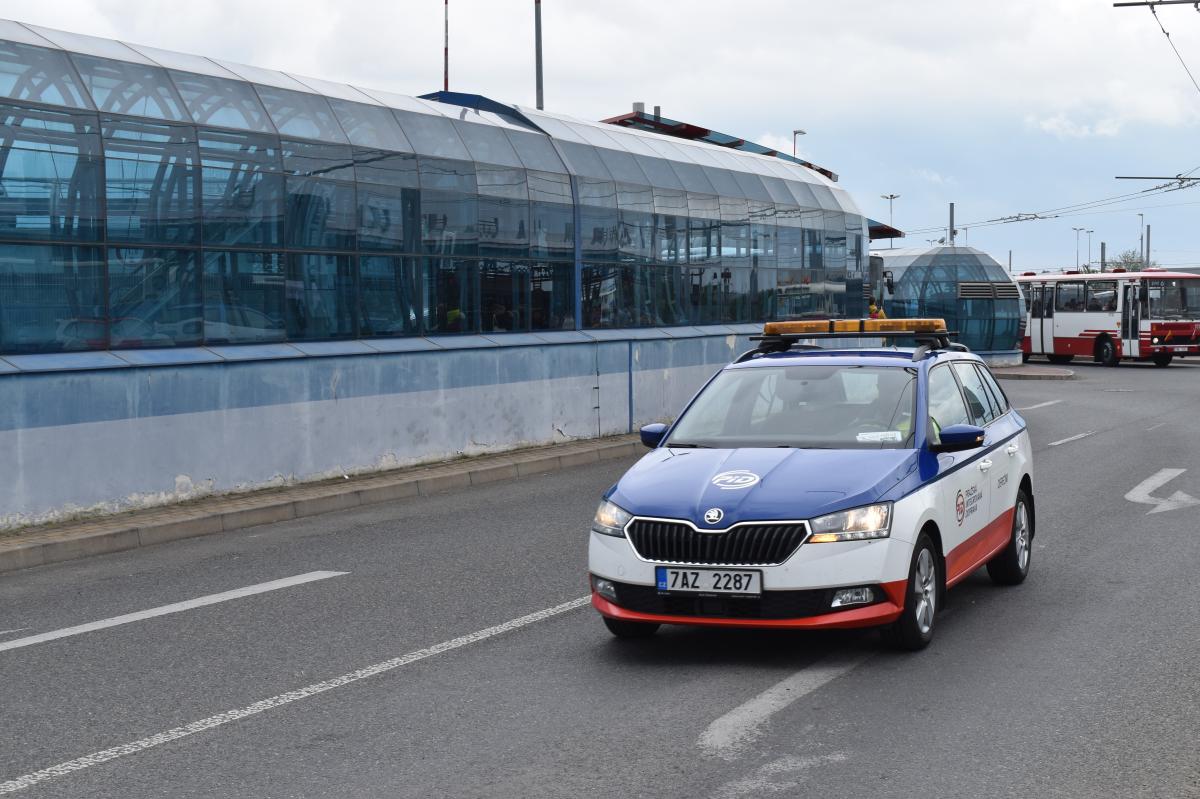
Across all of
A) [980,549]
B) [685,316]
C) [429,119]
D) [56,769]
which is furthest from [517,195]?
[56,769]

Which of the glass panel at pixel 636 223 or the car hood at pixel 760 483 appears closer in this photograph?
the car hood at pixel 760 483

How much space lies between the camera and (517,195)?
18828mm

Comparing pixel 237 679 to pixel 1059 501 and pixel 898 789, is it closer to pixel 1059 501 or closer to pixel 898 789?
pixel 898 789

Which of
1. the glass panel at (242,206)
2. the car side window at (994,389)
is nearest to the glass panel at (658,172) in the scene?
the glass panel at (242,206)

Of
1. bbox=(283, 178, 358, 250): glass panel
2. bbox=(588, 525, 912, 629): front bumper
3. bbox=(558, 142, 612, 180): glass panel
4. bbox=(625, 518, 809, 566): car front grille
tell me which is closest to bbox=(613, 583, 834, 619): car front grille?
bbox=(588, 525, 912, 629): front bumper

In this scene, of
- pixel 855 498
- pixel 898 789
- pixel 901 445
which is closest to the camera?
pixel 898 789

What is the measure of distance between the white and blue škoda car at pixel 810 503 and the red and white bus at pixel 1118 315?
127 ft

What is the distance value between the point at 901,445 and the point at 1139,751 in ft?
7.83

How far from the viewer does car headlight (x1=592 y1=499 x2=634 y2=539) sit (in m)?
6.74

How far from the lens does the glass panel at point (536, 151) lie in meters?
19.2

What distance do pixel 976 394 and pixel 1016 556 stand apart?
1038 mm

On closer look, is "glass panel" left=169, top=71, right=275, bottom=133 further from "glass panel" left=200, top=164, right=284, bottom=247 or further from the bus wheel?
the bus wheel

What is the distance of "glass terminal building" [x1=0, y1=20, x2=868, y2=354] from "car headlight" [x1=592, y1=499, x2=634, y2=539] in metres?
7.31

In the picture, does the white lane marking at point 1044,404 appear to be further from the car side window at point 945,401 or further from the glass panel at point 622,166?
the car side window at point 945,401
